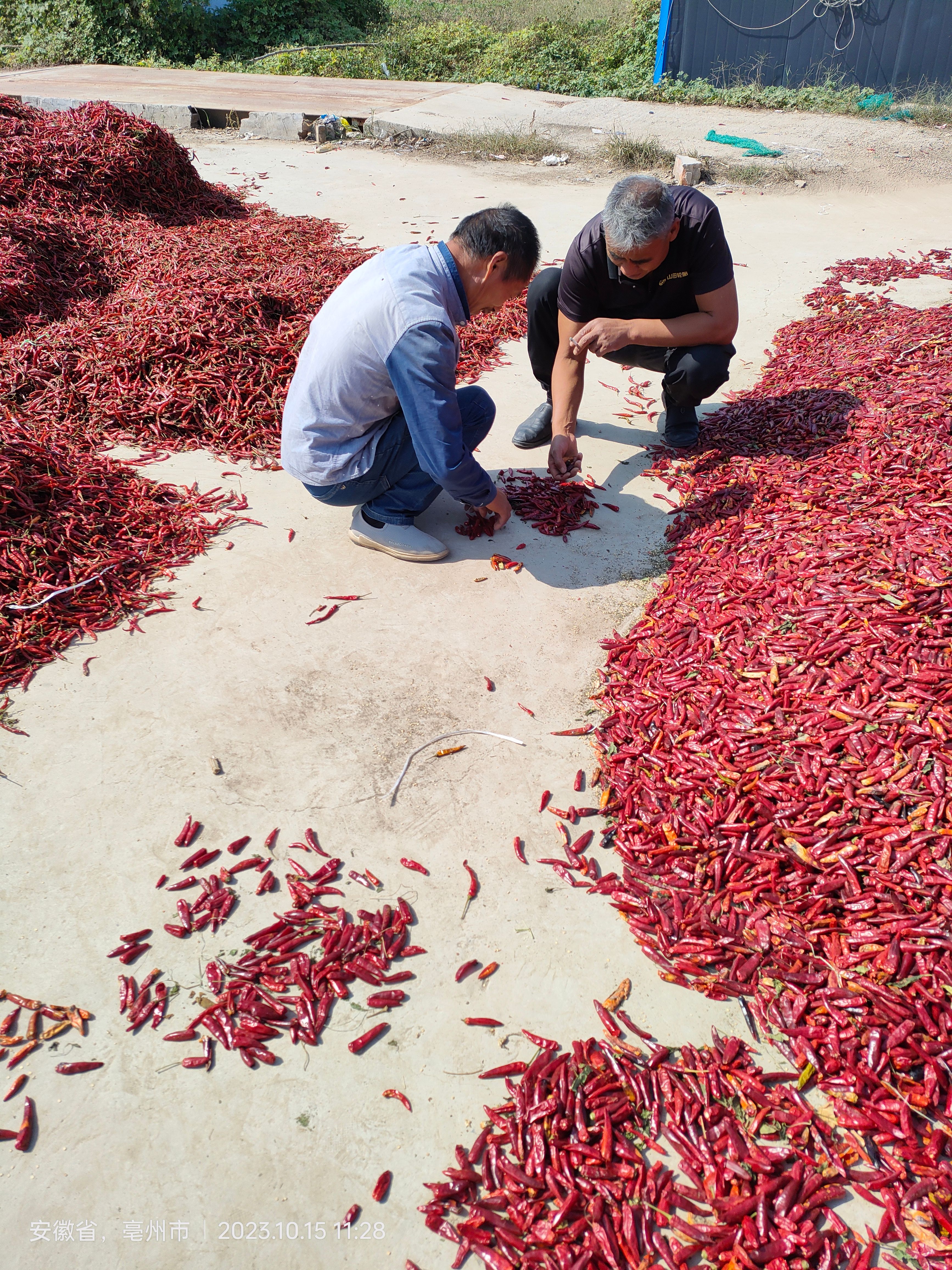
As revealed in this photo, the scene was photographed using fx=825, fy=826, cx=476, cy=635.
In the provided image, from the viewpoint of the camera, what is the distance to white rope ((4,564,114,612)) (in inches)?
165

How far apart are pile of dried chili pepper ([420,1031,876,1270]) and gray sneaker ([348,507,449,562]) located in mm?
2798

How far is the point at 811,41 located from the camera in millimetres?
15578

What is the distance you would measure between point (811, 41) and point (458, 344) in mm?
15707

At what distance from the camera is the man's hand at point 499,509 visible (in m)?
4.70

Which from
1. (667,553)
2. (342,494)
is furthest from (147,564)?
(667,553)

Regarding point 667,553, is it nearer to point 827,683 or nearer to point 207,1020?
point 827,683

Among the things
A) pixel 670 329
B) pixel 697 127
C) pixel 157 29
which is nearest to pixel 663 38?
pixel 697 127

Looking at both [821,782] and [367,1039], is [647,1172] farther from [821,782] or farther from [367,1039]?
[821,782]

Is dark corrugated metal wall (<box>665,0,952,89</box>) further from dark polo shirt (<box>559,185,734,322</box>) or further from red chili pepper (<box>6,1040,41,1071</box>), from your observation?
red chili pepper (<box>6,1040,41,1071</box>)

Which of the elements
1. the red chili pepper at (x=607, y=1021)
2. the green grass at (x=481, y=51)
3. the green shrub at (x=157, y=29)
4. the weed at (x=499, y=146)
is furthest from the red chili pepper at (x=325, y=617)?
the green shrub at (x=157, y=29)

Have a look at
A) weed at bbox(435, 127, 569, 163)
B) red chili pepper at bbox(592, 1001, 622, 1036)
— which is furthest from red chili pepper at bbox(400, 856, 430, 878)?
weed at bbox(435, 127, 569, 163)

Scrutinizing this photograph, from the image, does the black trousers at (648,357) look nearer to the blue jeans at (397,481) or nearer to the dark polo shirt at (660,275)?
the dark polo shirt at (660,275)

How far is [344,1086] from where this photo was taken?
2531 millimetres

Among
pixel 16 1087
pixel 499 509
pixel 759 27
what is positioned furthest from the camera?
pixel 759 27
